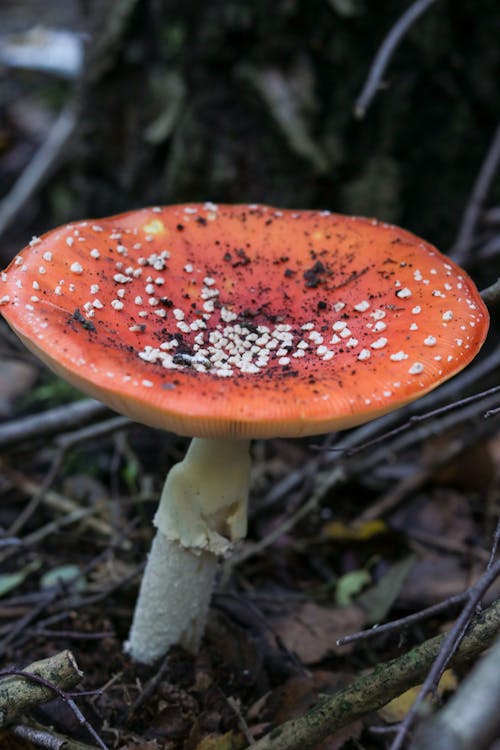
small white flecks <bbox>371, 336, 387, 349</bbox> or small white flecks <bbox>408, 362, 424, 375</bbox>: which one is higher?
small white flecks <bbox>408, 362, 424, 375</bbox>

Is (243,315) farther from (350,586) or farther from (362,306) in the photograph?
(350,586)

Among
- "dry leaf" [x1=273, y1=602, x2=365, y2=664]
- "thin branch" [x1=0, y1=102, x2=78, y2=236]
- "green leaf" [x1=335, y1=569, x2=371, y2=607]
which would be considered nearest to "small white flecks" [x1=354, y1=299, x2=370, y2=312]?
"dry leaf" [x1=273, y1=602, x2=365, y2=664]

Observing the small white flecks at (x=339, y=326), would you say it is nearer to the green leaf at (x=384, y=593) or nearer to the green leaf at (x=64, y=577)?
the green leaf at (x=384, y=593)

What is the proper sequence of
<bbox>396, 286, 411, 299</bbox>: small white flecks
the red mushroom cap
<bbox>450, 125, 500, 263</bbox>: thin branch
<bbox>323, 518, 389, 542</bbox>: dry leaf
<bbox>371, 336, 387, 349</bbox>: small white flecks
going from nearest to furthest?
the red mushroom cap, <bbox>371, 336, 387, 349</bbox>: small white flecks, <bbox>396, 286, 411, 299</bbox>: small white flecks, <bbox>323, 518, 389, 542</bbox>: dry leaf, <bbox>450, 125, 500, 263</bbox>: thin branch

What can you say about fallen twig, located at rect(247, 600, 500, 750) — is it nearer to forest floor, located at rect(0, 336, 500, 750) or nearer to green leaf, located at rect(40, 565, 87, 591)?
forest floor, located at rect(0, 336, 500, 750)

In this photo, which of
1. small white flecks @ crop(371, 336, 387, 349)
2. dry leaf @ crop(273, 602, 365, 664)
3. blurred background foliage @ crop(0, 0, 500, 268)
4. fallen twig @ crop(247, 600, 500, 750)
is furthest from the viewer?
blurred background foliage @ crop(0, 0, 500, 268)

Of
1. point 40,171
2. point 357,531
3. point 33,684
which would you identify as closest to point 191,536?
point 33,684

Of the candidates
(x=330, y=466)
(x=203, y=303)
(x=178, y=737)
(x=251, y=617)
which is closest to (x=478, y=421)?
(x=330, y=466)

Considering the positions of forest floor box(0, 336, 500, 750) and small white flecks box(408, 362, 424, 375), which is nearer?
small white flecks box(408, 362, 424, 375)
